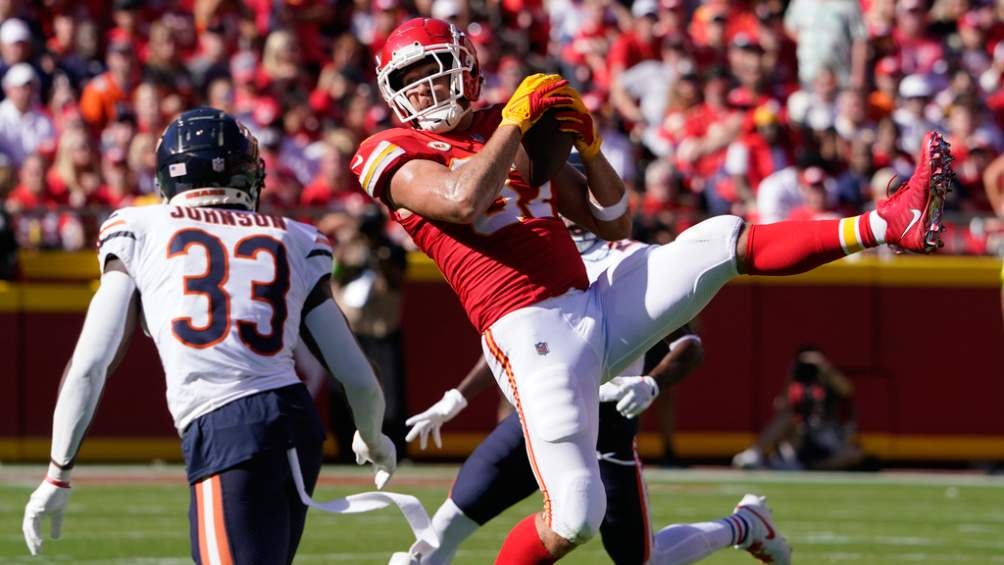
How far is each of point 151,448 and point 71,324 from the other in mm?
940

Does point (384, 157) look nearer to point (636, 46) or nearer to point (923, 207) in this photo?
point (923, 207)

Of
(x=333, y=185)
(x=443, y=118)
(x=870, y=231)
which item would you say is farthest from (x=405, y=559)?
(x=333, y=185)

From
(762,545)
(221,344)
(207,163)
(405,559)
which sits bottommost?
(762,545)

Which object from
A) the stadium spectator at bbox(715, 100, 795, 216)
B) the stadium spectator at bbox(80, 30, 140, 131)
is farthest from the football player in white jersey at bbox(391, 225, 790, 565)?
the stadium spectator at bbox(80, 30, 140, 131)

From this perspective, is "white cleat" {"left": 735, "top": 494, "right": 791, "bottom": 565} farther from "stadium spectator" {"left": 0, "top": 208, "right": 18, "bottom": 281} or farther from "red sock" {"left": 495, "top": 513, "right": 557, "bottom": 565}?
"stadium spectator" {"left": 0, "top": 208, "right": 18, "bottom": 281}

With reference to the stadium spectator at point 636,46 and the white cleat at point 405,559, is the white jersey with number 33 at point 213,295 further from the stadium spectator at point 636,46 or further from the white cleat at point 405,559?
the stadium spectator at point 636,46

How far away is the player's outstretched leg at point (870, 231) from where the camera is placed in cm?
471

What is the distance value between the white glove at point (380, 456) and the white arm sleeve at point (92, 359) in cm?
73

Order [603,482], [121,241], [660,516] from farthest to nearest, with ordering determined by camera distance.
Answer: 1. [660,516]
2. [603,482]
3. [121,241]

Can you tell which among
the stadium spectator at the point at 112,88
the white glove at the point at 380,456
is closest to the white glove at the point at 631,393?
the white glove at the point at 380,456

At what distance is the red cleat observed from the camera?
4.70 m

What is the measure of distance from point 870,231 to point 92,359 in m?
1.97

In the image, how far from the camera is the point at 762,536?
629 centimetres

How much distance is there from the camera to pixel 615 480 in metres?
5.86
